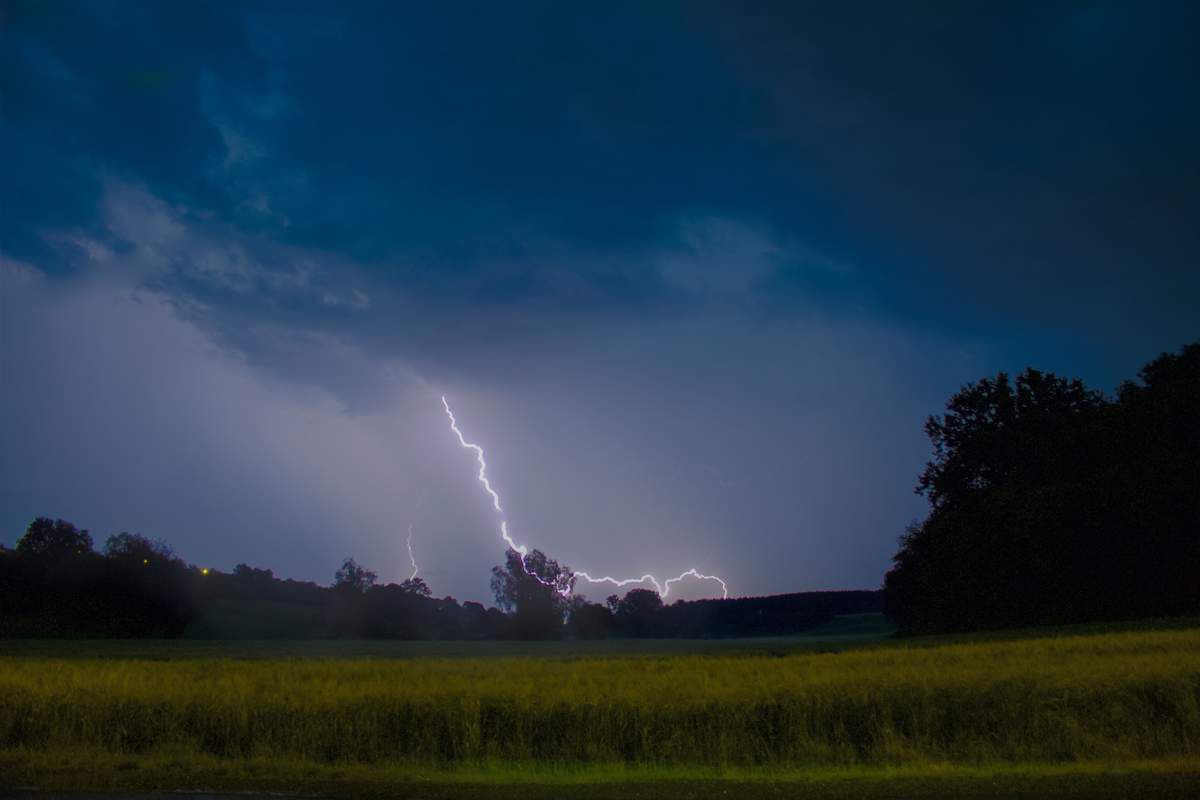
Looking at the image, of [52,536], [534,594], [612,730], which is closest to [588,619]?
[534,594]

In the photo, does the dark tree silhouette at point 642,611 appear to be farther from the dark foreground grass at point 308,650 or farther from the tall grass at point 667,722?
the tall grass at point 667,722

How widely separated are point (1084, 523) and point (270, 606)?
94.1m

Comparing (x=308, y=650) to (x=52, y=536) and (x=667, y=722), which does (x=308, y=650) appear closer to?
(x=667, y=722)

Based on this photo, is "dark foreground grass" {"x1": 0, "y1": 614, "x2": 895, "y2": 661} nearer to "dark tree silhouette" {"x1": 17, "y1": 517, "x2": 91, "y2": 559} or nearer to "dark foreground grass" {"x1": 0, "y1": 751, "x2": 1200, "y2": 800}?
"dark foreground grass" {"x1": 0, "y1": 751, "x2": 1200, "y2": 800}

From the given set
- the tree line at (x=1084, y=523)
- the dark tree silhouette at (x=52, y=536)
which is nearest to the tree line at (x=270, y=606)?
the dark tree silhouette at (x=52, y=536)

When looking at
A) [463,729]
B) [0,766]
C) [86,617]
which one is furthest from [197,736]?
[86,617]

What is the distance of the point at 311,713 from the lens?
12578mm

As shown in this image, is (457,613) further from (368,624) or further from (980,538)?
(980,538)

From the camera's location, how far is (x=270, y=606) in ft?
355

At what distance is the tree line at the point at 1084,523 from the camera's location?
4622 cm

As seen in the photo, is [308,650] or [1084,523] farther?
[1084,523]

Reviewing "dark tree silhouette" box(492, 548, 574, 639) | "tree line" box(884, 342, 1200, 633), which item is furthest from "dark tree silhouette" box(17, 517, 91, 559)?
"tree line" box(884, 342, 1200, 633)

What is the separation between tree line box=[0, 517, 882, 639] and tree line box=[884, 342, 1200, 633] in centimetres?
6418

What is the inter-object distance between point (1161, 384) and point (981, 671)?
45.2 metres
